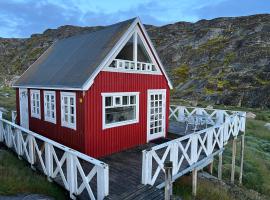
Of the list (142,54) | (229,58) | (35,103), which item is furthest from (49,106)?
(229,58)

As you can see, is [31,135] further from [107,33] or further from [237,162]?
[237,162]

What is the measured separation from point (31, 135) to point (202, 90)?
33882mm

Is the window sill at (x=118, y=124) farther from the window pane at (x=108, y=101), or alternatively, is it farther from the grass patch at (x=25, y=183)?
the grass patch at (x=25, y=183)

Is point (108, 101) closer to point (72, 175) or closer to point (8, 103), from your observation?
point (72, 175)

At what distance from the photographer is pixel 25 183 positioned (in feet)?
22.9

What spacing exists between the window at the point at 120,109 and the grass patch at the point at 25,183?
3.08 metres

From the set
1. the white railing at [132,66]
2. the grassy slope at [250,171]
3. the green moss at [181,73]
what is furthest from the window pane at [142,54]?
the green moss at [181,73]

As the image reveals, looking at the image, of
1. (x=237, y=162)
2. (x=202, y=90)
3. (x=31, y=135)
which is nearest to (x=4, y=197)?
(x=31, y=135)

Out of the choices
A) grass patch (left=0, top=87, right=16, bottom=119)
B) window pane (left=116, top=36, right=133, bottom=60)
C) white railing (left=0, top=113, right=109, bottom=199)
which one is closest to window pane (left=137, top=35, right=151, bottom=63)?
window pane (left=116, top=36, right=133, bottom=60)

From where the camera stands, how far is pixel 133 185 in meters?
6.87

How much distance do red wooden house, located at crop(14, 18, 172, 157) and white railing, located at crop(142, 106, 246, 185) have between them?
1.85 metres

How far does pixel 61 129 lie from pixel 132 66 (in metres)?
4.13

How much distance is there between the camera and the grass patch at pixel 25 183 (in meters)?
6.63

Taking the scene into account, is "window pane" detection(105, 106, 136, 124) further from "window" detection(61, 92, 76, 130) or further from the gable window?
the gable window
